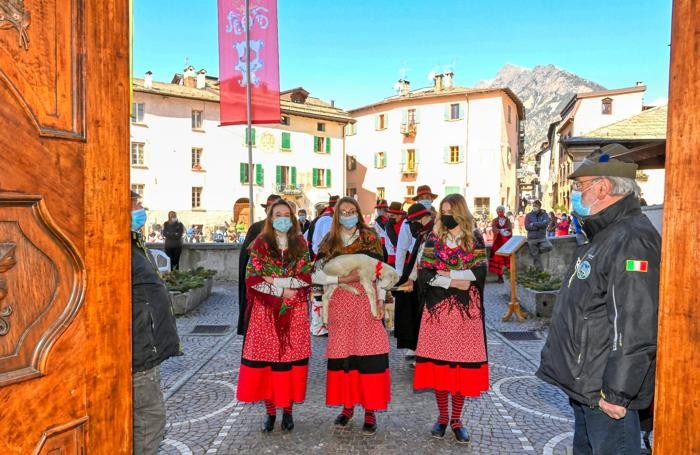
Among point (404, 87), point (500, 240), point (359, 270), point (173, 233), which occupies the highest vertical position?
point (404, 87)

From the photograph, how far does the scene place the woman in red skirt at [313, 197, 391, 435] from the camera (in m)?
3.97

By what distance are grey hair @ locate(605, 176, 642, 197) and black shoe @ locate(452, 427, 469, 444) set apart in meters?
2.41

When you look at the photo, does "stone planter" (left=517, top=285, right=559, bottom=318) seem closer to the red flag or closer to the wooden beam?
the red flag

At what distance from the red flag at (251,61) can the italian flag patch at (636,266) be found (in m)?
8.89

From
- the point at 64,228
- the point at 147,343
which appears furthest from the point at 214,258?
the point at 64,228

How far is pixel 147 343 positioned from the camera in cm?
267

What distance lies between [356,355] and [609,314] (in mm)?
2233

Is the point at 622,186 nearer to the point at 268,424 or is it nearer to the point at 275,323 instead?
the point at 275,323

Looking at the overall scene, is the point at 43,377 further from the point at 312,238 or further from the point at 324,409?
the point at 312,238

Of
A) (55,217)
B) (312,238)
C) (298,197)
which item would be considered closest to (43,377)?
(55,217)

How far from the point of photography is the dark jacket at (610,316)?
210cm

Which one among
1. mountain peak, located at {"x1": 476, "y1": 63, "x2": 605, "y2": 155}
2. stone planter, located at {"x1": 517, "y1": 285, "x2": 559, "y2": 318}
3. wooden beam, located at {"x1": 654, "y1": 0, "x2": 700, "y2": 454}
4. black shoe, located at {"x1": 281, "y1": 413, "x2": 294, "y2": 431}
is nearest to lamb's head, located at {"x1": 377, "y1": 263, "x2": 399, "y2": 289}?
black shoe, located at {"x1": 281, "y1": 413, "x2": 294, "y2": 431}

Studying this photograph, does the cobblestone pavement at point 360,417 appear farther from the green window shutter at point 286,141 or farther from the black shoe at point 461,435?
the green window shutter at point 286,141

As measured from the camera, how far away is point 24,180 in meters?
1.17
